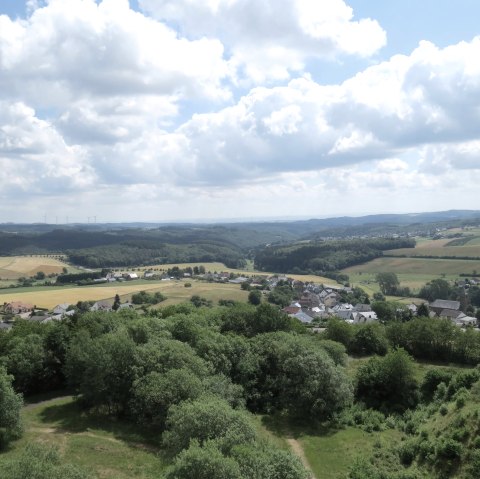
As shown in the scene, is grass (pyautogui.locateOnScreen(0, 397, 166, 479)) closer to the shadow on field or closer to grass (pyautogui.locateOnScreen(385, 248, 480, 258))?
the shadow on field

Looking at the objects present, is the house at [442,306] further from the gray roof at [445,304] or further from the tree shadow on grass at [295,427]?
the tree shadow on grass at [295,427]

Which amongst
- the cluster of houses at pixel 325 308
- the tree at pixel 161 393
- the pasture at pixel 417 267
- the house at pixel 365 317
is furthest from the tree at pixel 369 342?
the pasture at pixel 417 267

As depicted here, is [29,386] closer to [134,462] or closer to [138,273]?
[134,462]

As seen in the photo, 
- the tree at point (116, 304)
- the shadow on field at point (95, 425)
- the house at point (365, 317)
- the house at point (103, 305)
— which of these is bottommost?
the house at point (365, 317)

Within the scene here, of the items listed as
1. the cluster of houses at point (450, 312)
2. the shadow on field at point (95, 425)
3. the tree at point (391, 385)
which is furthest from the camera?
the cluster of houses at point (450, 312)

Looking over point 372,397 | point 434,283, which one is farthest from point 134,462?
point 434,283

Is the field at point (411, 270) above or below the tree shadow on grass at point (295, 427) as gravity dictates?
below
